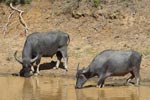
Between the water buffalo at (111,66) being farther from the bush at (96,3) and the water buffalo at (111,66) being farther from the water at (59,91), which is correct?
the bush at (96,3)

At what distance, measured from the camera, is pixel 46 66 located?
26.2 meters

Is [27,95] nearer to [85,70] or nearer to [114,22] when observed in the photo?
[85,70]

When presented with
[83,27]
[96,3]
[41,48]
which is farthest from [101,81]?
[96,3]

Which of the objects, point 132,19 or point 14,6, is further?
point 14,6

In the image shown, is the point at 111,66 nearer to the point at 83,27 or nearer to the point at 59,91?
the point at 59,91

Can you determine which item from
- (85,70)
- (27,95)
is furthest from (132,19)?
(27,95)

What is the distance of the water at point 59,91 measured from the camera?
2003cm

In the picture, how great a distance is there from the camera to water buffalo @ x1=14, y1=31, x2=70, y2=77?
2516cm

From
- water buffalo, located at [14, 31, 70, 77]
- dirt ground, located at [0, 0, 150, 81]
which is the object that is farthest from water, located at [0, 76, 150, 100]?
dirt ground, located at [0, 0, 150, 81]

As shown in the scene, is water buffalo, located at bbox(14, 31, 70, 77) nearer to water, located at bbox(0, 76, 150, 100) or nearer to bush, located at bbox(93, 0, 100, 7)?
water, located at bbox(0, 76, 150, 100)

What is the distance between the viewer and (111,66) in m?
22.4

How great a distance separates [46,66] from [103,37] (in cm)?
362

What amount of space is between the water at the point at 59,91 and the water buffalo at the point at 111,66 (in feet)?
1.75

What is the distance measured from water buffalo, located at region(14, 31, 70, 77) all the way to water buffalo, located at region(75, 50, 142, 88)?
300cm
